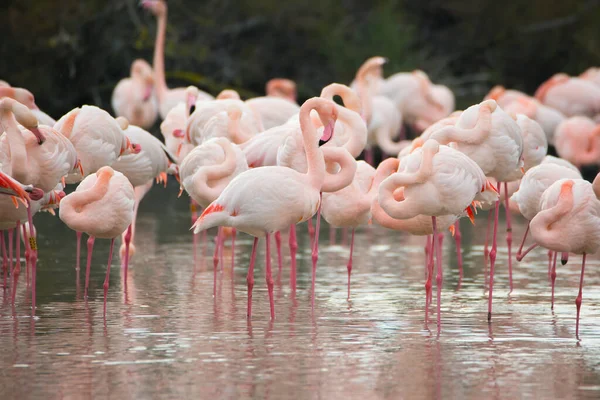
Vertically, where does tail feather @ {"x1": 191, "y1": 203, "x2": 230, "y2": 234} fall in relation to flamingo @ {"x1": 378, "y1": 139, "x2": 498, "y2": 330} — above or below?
below

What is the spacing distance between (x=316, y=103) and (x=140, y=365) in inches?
99.0

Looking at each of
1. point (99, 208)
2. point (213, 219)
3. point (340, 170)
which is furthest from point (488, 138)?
point (99, 208)

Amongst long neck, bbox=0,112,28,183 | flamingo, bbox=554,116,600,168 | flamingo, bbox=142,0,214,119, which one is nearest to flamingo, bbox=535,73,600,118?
flamingo, bbox=554,116,600,168

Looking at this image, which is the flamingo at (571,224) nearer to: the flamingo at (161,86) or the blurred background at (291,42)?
the flamingo at (161,86)

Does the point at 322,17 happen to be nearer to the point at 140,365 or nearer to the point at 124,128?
the point at 124,128

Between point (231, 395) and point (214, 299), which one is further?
point (214, 299)

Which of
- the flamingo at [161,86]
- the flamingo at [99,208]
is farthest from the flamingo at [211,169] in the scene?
the flamingo at [161,86]

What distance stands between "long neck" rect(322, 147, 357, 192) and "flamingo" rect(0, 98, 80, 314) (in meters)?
1.77

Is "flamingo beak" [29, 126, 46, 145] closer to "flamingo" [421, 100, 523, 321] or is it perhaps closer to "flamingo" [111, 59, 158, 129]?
"flamingo" [421, 100, 523, 321]

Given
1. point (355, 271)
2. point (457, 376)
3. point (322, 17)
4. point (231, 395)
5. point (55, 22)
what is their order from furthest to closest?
point (322, 17) < point (55, 22) < point (355, 271) < point (457, 376) < point (231, 395)

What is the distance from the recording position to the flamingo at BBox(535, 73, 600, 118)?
18812mm

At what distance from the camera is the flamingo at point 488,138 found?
28.0 ft

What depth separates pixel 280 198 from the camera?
24.7ft

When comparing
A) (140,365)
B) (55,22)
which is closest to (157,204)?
(55,22)
